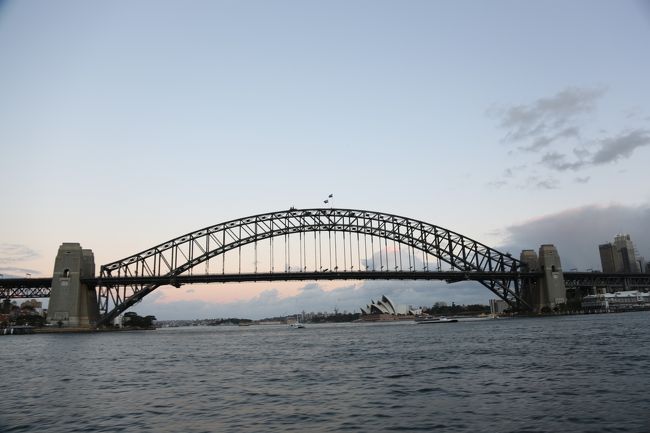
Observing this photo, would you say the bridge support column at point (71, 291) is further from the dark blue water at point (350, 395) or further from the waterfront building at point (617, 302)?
the waterfront building at point (617, 302)

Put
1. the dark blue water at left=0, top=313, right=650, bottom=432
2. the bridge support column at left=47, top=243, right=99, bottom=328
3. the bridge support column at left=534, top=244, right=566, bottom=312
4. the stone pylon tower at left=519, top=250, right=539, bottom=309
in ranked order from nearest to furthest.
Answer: the dark blue water at left=0, top=313, right=650, bottom=432 < the bridge support column at left=47, top=243, right=99, bottom=328 < the bridge support column at left=534, top=244, right=566, bottom=312 < the stone pylon tower at left=519, top=250, right=539, bottom=309

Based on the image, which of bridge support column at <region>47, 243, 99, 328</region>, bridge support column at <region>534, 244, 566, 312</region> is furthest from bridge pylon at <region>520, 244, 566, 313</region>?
bridge support column at <region>47, 243, 99, 328</region>

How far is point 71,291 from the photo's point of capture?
293ft

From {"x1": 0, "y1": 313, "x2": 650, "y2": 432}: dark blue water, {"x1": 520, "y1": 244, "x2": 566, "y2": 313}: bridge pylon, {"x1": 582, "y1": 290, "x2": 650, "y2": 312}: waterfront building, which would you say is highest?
{"x1": 520, "y1": 244, "x2": 566, "y2": 313}: bridge pylon

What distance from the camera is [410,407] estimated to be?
54.0 ft

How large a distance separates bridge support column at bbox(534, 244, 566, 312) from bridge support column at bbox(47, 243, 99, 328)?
85451mm

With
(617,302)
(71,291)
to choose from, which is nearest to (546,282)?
Answer: (617,302)

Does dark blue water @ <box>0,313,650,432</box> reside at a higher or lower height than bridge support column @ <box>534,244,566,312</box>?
lower

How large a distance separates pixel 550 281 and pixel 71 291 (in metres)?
88.8

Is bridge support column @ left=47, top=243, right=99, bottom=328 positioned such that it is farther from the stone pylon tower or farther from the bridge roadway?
the stone pylon tower

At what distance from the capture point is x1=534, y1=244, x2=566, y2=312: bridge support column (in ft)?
353

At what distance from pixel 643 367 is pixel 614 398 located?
785 centimetres

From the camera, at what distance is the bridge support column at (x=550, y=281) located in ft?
353

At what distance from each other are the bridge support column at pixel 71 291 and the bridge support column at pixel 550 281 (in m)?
85.5
